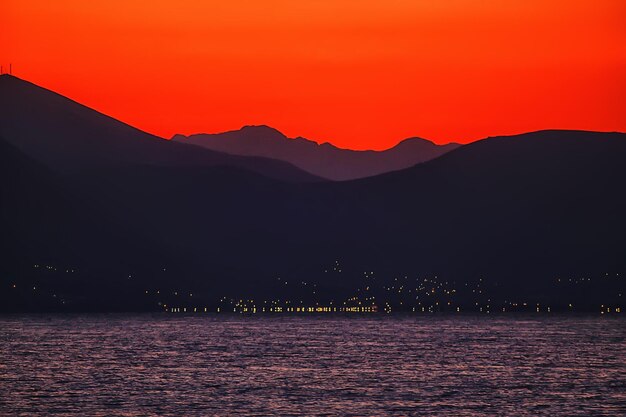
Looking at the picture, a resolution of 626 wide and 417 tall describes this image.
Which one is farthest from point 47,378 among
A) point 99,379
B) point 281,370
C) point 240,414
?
point 240,414

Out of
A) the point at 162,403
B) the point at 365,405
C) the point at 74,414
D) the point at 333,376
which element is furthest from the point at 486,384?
the point at 74,414

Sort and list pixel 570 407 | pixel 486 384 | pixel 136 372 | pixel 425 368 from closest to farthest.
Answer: pixel 570 407
pixel 486 384
pixel 136 372
pixel 425 368

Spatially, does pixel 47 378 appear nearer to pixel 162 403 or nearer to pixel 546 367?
pixel 162 403

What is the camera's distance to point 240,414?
111 metres

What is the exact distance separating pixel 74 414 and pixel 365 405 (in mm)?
26398

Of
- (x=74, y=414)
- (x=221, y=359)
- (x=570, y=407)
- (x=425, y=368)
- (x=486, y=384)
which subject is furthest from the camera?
(x=221, y=359)

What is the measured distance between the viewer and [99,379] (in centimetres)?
14588

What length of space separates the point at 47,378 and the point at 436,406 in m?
50.7

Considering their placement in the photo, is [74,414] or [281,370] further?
[281,370]

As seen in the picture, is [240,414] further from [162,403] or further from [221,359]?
[221,359]

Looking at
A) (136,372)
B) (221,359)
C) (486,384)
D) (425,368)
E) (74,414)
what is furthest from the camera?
(221,359)

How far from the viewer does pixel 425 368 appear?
168750 mm

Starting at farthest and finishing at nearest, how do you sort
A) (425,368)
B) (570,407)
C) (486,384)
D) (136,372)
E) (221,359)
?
(221,359) < (425,368) < (136,372) < (486,384) < (570,407)

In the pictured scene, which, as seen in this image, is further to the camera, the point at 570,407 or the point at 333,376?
the point at 333,376
